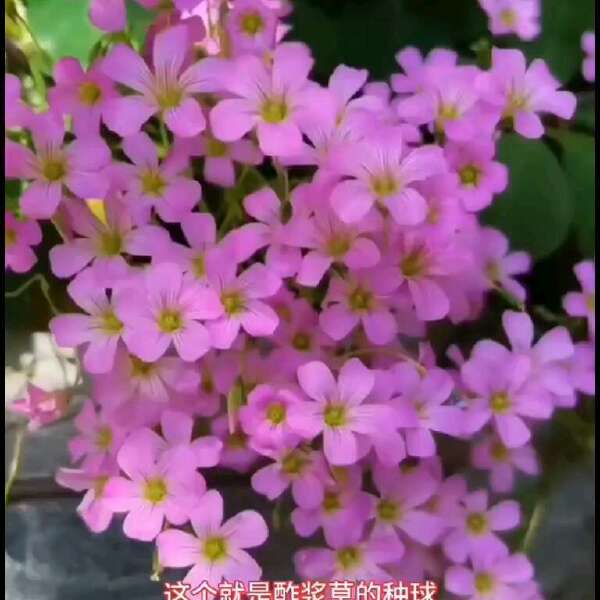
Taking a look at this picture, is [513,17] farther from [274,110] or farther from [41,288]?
[41,288]

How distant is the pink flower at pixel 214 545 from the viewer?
383mm

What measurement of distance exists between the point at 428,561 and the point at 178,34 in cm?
27

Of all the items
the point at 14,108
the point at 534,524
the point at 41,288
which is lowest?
the point at 534,524

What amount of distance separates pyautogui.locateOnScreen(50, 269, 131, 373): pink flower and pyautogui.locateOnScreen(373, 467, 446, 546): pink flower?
0.44 feet

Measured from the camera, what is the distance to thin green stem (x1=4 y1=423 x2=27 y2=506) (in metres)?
0.47

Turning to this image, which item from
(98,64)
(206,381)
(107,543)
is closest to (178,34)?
(98,64)

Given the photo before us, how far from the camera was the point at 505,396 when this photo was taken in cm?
41

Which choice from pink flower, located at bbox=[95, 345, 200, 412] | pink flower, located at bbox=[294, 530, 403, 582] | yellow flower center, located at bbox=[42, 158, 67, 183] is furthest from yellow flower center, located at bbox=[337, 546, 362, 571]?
yellow flower center, located at bbox=[42, 158, 67, 183]

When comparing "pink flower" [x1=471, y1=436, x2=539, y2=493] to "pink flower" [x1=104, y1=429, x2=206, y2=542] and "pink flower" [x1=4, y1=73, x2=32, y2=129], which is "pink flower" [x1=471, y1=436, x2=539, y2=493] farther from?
"pink flower" [x1=4, y1=73, x2=32, y2=129]

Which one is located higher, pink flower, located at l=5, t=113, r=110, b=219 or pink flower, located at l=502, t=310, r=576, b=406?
pink flower, located at l=5, t=113, r=110, b=219

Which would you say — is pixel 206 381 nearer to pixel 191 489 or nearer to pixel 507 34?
pixel 191 489

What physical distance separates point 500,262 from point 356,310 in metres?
0.09

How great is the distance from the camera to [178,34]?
363mm

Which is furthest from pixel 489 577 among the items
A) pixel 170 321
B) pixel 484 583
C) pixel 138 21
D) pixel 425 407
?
pixel 138 21
